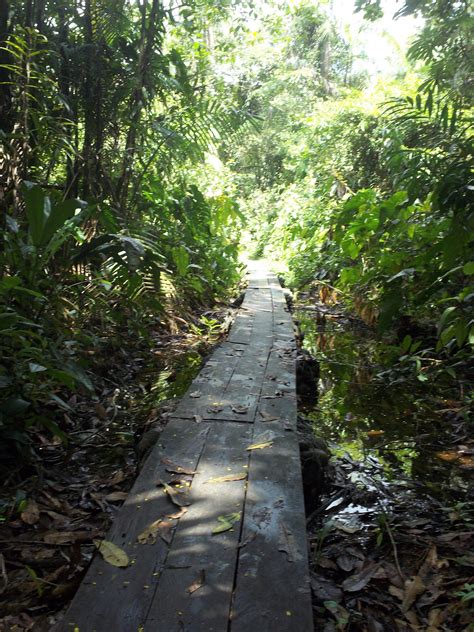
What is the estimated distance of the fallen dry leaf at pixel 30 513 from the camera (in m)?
2.21

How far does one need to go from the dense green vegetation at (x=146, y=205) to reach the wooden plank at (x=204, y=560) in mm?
917

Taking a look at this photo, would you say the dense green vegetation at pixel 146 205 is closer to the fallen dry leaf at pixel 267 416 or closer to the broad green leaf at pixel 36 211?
the broad green leaf at pixel 36 211

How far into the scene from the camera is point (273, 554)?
5.30 feet

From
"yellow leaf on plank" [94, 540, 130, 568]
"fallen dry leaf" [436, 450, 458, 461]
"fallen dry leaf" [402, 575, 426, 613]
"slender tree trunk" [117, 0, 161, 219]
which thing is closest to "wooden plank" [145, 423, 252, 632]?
"yellow leaf on plank" [94, 540, 130, 568]

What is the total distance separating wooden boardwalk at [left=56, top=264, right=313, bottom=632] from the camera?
4.51 ft

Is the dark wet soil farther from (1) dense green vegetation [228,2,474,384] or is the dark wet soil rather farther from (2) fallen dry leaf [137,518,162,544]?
(2) fallen dry leaf [137,518,162,544]

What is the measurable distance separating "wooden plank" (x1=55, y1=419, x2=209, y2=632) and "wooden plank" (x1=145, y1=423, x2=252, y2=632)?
0.14 feet

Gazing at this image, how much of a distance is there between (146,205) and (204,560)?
482 cm

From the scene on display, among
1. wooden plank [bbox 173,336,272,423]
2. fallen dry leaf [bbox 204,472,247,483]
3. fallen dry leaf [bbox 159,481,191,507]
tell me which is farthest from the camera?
wooden plank [bbox 173,336,272,423]

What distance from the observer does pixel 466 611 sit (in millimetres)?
1662

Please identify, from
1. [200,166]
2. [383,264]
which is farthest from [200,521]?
[200,166]

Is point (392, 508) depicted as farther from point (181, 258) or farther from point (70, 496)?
point (181, 258)

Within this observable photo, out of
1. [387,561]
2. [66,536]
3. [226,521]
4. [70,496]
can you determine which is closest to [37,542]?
[66,536]

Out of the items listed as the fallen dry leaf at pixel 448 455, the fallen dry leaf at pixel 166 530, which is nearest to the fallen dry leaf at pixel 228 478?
the fallen dry leaf at pixel 166 530
